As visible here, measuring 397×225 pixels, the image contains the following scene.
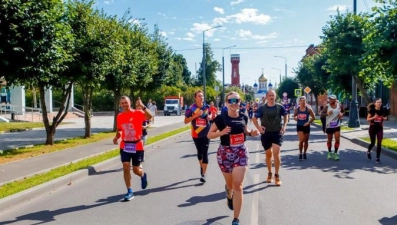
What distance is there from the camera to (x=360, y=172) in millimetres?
9719

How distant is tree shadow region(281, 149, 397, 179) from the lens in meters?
9.90

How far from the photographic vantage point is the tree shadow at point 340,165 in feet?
32.5

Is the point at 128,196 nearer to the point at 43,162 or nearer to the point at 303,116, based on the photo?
the point at 43,162

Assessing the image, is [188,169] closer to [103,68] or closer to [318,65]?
[103,68]

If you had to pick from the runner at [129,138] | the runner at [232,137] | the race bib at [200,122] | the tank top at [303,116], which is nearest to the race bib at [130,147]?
the runner at [129,138]

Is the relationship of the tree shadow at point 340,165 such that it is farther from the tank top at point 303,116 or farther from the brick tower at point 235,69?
the brick tower at point 235,69

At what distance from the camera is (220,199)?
704 centimetres

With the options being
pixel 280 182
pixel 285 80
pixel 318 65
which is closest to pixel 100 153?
pixel 280 182

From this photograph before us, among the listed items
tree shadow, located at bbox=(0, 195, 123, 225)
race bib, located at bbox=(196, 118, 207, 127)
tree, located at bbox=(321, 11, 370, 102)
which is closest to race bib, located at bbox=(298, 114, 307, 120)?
race bib, located at bbox=(196, 118, 207, 127)

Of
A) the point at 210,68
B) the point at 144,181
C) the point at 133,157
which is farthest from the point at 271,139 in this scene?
the point at 210,68

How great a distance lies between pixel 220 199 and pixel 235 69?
370ft

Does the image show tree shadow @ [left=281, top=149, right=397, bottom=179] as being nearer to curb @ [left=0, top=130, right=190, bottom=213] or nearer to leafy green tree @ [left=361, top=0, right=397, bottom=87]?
leafy green tree @ [left=361, top=0, right=397, bottom=87]

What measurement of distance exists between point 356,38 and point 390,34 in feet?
26.5

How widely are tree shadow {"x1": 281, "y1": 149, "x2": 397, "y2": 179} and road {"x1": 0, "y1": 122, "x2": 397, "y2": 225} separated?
25 millimetres
